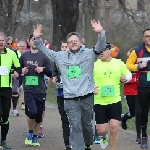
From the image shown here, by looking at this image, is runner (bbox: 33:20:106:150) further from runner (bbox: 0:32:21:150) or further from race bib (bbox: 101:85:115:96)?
runner (bbox: 0:32:21:150)

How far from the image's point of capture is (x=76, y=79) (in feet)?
30.1

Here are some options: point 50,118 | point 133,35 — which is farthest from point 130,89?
point 133,35

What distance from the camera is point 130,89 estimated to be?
12008 mm

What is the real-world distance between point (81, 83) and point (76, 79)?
10cm

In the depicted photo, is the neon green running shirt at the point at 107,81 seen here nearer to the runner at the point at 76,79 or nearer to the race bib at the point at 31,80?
the runner at the point at 76,79

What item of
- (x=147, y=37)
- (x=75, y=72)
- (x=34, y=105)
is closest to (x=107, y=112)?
(x=75, y=72)

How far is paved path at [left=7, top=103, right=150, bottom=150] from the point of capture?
11.3m

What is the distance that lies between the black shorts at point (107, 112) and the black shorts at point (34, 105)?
1777 millimetres

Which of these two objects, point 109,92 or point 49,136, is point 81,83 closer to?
point 109,92

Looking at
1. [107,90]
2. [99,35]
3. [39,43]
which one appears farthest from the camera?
[107,90]

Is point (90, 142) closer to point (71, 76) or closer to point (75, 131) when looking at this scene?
point (75, 131)

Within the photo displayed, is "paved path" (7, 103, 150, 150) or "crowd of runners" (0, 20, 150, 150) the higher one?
"crowd of runners" (0, 20, 150, 150)

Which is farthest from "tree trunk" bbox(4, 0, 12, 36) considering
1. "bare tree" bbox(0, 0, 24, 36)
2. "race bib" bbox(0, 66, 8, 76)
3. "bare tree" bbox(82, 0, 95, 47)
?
"race bib" bbox(0, 66, 8, 76)

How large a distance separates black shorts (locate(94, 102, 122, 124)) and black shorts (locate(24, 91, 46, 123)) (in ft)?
5.83
